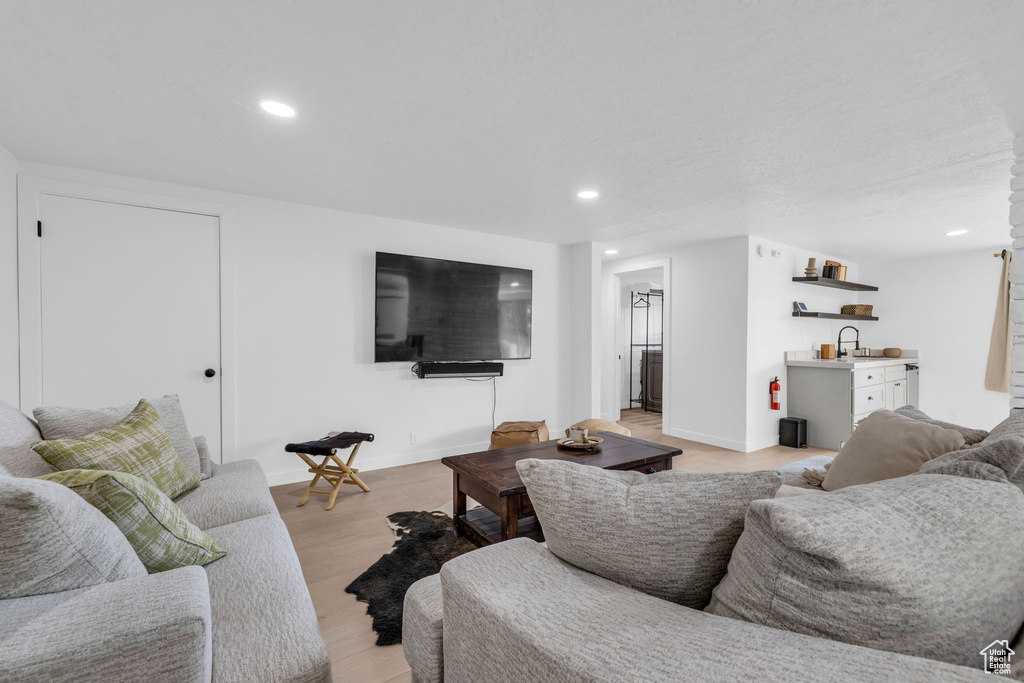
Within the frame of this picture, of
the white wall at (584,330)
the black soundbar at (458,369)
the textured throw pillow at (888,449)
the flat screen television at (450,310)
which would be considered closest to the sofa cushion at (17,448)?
the flat screen television at (450,310)

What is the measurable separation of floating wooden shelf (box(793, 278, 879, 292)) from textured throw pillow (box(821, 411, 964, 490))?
3.83m

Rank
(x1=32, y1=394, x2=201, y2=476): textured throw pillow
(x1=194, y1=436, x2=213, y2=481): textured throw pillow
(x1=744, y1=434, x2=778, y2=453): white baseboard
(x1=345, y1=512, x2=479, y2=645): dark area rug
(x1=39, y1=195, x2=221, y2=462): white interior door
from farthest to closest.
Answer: (x1=744, y1=434, x2=778, y2=453): white baseboard < (x1=39, y1=195, x2=221, y2=462): white interior door < (x1=194, y1=436, x2=213, y2=481): textured throw pillow < (x1=345, y1=512, x2=479, y2=645): dark area rug < (x1=32, y1=394, x2=201, y2=476): textured throw pillow

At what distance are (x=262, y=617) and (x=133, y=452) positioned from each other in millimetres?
1046

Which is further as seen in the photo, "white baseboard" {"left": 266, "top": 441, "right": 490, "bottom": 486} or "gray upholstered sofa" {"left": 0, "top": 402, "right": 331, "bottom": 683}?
"white baseboard" {"left": 266, "top": 441, "right": 490, "bottom": 486}

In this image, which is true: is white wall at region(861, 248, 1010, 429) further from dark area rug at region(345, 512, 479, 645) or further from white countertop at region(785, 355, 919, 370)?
dark area rug at region(345, 512, 479, 645)

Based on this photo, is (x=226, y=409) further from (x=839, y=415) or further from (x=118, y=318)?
(x=839, y=415)

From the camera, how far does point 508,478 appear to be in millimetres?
2219

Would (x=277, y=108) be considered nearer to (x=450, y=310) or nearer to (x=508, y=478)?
(x=508, y=478)

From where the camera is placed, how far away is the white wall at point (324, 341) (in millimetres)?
3418

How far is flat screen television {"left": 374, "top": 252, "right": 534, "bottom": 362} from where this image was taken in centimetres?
393

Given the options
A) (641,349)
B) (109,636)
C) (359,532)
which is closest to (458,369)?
(359,532)

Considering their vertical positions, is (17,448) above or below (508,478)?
above

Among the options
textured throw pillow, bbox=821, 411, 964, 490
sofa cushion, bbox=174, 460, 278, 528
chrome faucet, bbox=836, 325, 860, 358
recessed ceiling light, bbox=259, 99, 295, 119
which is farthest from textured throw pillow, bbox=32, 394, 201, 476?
chrome faucet, bbox=836, 325, 860, 358

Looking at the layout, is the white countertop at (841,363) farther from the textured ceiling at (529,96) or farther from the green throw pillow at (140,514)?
the green throw pillow at (140,514)
